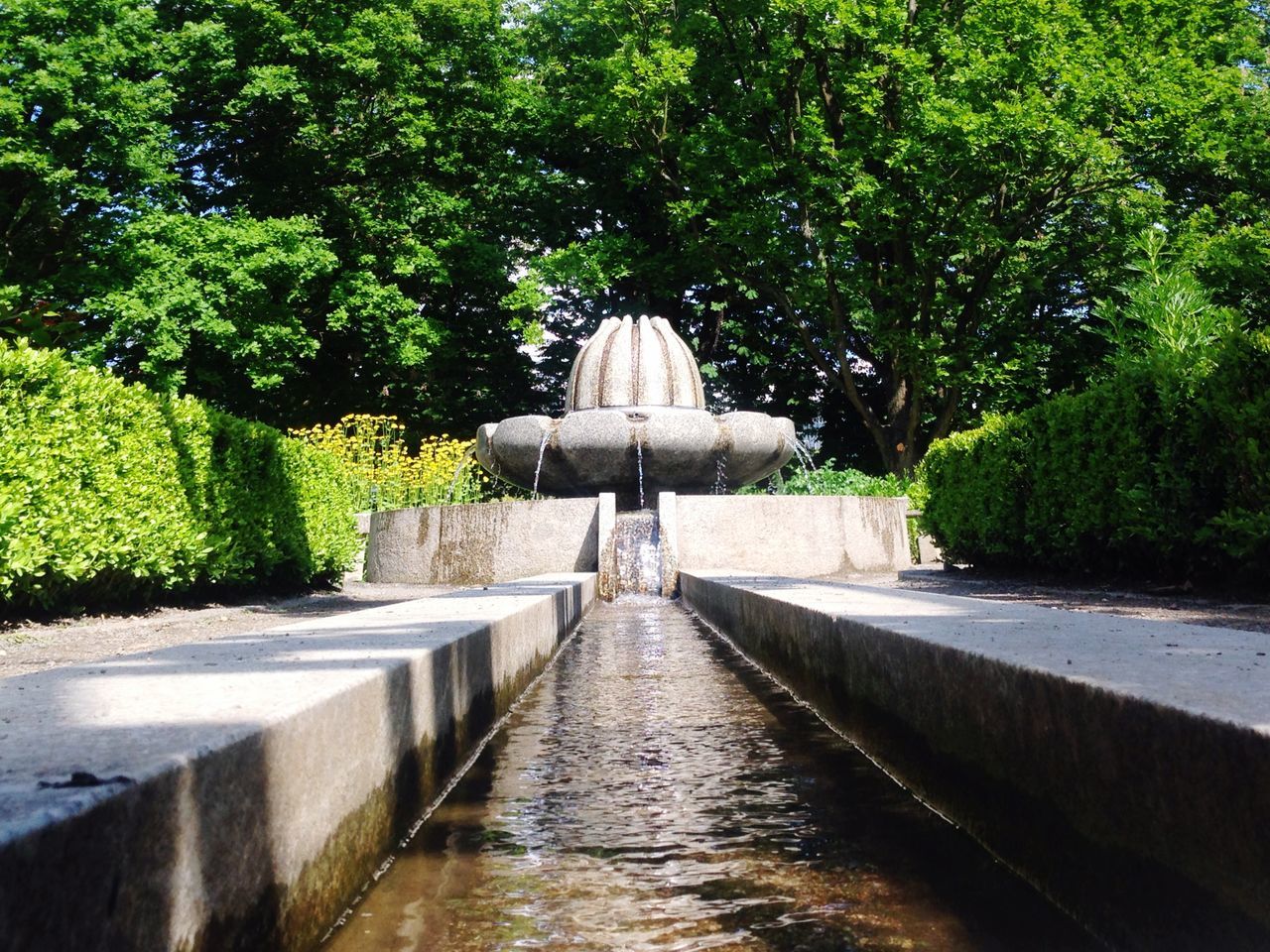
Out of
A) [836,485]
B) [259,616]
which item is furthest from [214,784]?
[836,485]

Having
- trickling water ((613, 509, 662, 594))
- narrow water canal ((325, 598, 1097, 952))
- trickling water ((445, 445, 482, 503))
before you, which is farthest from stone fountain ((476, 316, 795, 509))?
narrow water canal ((325, 598, 1097, 952))

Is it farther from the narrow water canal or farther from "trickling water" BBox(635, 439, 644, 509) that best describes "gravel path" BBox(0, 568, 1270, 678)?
"trickling water" BBox(635, 439, 644, 509)

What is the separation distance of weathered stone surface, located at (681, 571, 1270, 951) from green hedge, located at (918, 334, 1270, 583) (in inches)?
146

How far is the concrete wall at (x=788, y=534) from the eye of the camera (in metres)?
11.6

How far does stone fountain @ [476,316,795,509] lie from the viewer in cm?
1252

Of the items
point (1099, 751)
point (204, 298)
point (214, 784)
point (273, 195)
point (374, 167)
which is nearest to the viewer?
point (214, 784)

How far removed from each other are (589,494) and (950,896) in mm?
12472

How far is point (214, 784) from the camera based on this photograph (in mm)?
1427

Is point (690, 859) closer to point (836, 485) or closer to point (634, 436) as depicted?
point (634, 436)

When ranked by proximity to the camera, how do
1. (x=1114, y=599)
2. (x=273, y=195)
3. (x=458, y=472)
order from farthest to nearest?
(x=273, y=195), (x=458, y=472), (x=1114, y=599)

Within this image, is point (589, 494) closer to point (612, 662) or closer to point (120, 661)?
point (612, 662)

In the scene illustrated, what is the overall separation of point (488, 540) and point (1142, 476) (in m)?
7.45

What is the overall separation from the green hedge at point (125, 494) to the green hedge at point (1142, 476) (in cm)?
735

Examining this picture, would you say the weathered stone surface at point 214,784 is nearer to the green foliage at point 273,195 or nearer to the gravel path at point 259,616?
the gravel path at point 259,616
